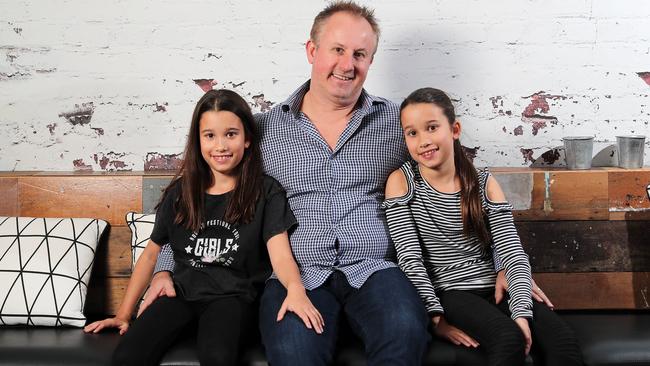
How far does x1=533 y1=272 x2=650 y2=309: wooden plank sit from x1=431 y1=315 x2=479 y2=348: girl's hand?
0.66m

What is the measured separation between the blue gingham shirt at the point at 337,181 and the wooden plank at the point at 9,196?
27.6 inches

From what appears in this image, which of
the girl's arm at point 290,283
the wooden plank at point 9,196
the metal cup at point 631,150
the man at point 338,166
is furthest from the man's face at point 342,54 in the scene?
the wooden plank at point 9,196

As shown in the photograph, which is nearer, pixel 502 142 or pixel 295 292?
pixel 295 292

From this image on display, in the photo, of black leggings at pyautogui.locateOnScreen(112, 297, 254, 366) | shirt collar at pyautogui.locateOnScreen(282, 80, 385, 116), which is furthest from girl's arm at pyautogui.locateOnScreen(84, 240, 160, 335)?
shirt collar at pyautogui.locateOnScreen(282, 80, 385, 116)

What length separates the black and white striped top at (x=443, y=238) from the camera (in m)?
2.43

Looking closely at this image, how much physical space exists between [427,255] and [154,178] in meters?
1.06

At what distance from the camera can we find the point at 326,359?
2145 mm

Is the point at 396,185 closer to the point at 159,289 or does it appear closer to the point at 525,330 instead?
the point at 525,330

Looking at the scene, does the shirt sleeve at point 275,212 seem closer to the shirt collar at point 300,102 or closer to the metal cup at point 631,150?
the shirt collar at point 300,102

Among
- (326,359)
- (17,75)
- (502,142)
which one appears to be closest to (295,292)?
(326,359)

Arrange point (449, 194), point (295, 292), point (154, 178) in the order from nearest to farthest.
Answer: point (295, 292) < point (449, 194) < point (154, 178)

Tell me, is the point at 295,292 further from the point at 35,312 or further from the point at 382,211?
the point at 35,312

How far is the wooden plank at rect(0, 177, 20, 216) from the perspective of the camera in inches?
114

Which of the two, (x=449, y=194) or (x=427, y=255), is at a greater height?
(x=449, y=194)
